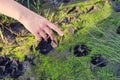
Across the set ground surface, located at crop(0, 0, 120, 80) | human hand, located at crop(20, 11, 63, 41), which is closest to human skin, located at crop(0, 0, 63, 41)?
human hand, located at crop(20, 11, 63, 41)

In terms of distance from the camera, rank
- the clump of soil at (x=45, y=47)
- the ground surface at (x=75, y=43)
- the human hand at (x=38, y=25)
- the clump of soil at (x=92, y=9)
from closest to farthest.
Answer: the human hand at (x=38, y=25) < the ground surface at (x=75, y=43) < the clump of soil at (x=45, y=47) < the clump of soil at (x=92, y=9)

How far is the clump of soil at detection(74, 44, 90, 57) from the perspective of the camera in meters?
2.20

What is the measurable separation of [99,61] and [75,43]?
8.6 inches

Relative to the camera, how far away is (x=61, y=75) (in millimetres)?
2105

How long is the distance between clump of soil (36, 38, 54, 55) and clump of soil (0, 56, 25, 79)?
0.53 feet

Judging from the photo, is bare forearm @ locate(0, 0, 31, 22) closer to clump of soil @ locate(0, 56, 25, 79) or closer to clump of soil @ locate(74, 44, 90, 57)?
clump of soil @ locate(0, 56, 25, 79)

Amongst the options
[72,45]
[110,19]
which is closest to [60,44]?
[72,45]

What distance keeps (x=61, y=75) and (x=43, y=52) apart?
0.71 ft

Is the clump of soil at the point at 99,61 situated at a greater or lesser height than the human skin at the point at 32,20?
lesser

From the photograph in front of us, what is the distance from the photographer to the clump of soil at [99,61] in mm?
2131

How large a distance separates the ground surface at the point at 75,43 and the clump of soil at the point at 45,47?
0.9 inches

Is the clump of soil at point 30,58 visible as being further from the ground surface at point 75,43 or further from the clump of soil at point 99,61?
the clump of soil at point 99,61

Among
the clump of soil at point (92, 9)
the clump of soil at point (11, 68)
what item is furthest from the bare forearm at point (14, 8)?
the clump of soil at point (92, 9)

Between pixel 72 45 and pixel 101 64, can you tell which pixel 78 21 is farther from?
pixel 101 64
